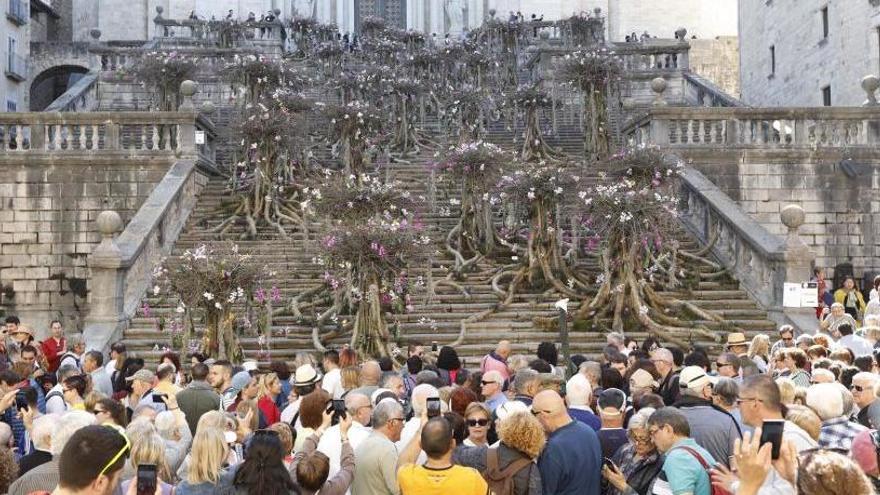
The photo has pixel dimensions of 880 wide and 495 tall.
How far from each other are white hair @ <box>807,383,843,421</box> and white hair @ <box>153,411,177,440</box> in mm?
3613

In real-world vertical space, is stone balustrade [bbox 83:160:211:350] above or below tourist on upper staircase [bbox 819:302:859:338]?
above

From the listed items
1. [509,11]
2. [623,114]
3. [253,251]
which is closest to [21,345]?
[253,251]

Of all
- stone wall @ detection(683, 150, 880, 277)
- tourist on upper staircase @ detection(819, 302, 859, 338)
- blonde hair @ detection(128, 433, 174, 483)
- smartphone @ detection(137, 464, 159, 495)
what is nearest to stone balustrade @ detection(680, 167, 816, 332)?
stone wall @ detection(683, 150, 880, 277)

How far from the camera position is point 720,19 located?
3909 cm

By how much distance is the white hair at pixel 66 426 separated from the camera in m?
5.18

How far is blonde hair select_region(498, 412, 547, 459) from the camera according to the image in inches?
213

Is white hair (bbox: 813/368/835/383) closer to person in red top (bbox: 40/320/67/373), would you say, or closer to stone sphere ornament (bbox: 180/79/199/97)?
person in red top (bbox: 40/320/67/373)

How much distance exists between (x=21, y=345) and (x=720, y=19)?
33.2 meters

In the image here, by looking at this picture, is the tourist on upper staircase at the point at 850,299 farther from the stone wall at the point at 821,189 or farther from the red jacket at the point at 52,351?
the red jacket at the point at 52,351

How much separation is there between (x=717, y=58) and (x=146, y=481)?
36.8 meters

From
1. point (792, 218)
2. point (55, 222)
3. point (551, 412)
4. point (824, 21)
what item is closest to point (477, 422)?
point (551, 412)

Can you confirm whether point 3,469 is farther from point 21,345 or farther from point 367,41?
point 367,41

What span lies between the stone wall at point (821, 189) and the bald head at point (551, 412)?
13620 mm

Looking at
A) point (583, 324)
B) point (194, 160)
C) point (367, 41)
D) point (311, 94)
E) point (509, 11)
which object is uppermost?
point (509, 11)
